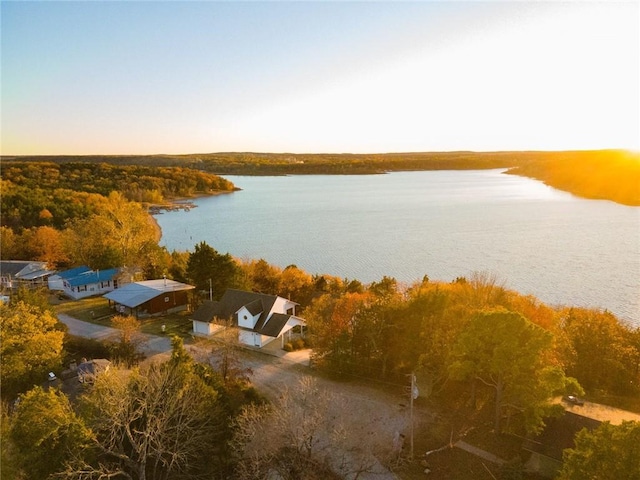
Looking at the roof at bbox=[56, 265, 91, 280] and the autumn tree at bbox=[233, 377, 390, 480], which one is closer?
the autumn tree at bbox=[233, 377, 390, 480]

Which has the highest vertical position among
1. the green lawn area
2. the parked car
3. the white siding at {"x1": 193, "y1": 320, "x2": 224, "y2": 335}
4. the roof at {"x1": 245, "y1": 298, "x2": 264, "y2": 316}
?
the roof at {"x1": 245, "y1": 298, "x2": 264, "y2": 316}

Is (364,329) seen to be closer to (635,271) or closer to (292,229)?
(635,271)

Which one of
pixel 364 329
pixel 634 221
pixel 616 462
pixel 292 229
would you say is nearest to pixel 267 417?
pixel 364 329

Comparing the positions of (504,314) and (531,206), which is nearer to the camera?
(504,314)

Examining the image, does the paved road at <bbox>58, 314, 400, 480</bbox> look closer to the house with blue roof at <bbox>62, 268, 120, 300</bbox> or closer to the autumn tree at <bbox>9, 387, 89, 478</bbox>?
the house with blue roof at <bbox>62, 268, 120, 300</bbox>

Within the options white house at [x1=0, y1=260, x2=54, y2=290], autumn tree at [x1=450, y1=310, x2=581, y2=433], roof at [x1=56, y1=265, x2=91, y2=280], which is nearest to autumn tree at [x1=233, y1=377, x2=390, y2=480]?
autumn tree at [x1=450, y1=310, x2=581, y2=433]

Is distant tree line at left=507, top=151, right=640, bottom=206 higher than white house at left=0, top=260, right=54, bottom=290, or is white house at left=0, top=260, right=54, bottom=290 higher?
distant tree line at left=507, top=151, right=640, bottom=206

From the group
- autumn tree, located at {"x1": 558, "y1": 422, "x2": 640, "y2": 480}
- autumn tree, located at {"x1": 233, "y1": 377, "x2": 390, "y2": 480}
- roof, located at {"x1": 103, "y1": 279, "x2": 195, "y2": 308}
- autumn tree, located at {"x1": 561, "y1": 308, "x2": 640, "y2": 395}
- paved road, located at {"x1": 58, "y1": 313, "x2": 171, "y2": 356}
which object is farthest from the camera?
roof, located at {"x1": 103, "y1": 279, "x2": 195, "y2": 308}
